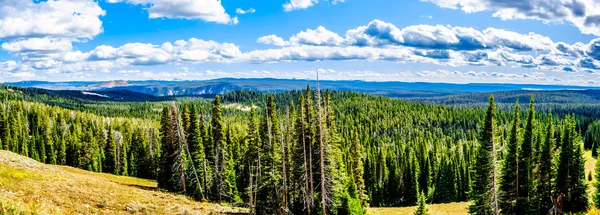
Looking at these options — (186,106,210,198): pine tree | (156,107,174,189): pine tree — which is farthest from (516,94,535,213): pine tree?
(156,107,174,189): pine tree

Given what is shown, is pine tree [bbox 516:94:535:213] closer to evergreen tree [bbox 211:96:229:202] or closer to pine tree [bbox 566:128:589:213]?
pine tree [bbox 566:128:589:213]

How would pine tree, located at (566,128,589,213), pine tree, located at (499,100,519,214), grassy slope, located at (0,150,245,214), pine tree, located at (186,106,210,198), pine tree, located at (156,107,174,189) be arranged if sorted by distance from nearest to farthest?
grassy slope, located at (0,150,245,214) < pine tree, located at (566,128,589,213) < pine tree, located at (499,100,519,214) < pine tree, located at (186,106,210,198) < pine tree, located at (156,107,174,189)

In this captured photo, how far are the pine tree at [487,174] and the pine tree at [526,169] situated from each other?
→ 4107 millimetres

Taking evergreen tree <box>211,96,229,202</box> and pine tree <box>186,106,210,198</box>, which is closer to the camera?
evergreen tree <box>211,96,229,202</box>

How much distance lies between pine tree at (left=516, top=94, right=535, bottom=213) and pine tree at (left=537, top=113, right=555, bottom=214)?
151 centimetres

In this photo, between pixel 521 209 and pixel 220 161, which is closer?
pixel 521 209

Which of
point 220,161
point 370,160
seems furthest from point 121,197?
point 370,160

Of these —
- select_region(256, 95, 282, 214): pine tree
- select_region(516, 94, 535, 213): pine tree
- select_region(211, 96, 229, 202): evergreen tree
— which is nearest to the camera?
select_region(516, 94, 535, 213): pine tree

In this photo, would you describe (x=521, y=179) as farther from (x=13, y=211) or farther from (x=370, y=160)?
Result: (x=370, y=160)

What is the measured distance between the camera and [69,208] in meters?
30.2

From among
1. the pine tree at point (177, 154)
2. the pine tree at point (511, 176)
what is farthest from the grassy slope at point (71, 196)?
the pine tree at point (511, 176)

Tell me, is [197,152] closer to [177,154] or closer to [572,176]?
[177,154]

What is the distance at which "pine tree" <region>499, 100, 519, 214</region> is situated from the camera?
4781 centimetres

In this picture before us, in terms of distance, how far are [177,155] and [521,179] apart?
43428mm
